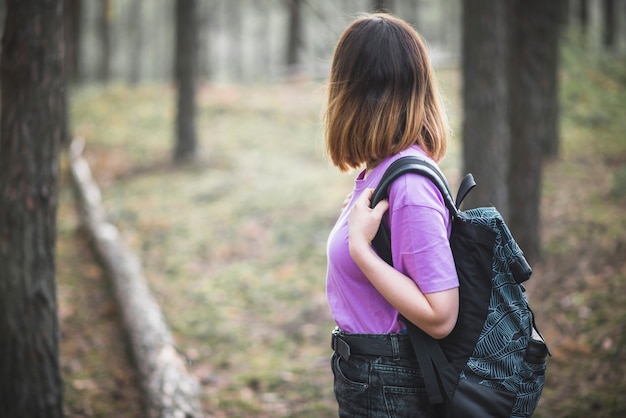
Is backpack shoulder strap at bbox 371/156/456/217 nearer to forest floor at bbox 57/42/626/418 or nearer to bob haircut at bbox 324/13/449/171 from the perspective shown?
bob haircut at bbox 324/13/449/171

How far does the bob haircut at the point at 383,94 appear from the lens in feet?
6.53

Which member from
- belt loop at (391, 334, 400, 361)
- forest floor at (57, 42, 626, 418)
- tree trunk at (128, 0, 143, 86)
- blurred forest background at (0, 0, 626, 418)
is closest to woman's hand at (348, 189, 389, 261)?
belt loop at (391, 334, 400, 361)

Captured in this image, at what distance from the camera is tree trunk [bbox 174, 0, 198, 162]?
1373 cm

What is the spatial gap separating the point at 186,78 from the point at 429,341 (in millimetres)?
12990

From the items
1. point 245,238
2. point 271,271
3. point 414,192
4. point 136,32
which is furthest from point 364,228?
point 136,32

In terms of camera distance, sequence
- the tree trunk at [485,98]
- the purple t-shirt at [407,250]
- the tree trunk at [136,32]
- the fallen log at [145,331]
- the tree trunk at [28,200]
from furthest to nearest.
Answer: the tree trunk at [136,32], the tree trunk at [485,98], the fallen log at [145,331], the tree trunk at [28,200], the purple t-shirt at [407,250]

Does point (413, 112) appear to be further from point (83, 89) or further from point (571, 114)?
point (83, 89)

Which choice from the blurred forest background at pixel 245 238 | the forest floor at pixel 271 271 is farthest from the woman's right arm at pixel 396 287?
the blurred forest background at pixel 245 238

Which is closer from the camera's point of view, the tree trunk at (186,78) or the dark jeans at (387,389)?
the dark jeans at (387,389)

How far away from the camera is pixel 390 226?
1943 millimetres

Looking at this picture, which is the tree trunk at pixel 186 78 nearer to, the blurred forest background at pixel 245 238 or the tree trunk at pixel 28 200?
the blurred forest background at pixel 245 238

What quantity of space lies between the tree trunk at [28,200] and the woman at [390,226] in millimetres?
2710

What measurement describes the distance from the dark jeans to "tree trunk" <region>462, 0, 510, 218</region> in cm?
452

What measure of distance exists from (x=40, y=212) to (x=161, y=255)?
5076 millimetres
